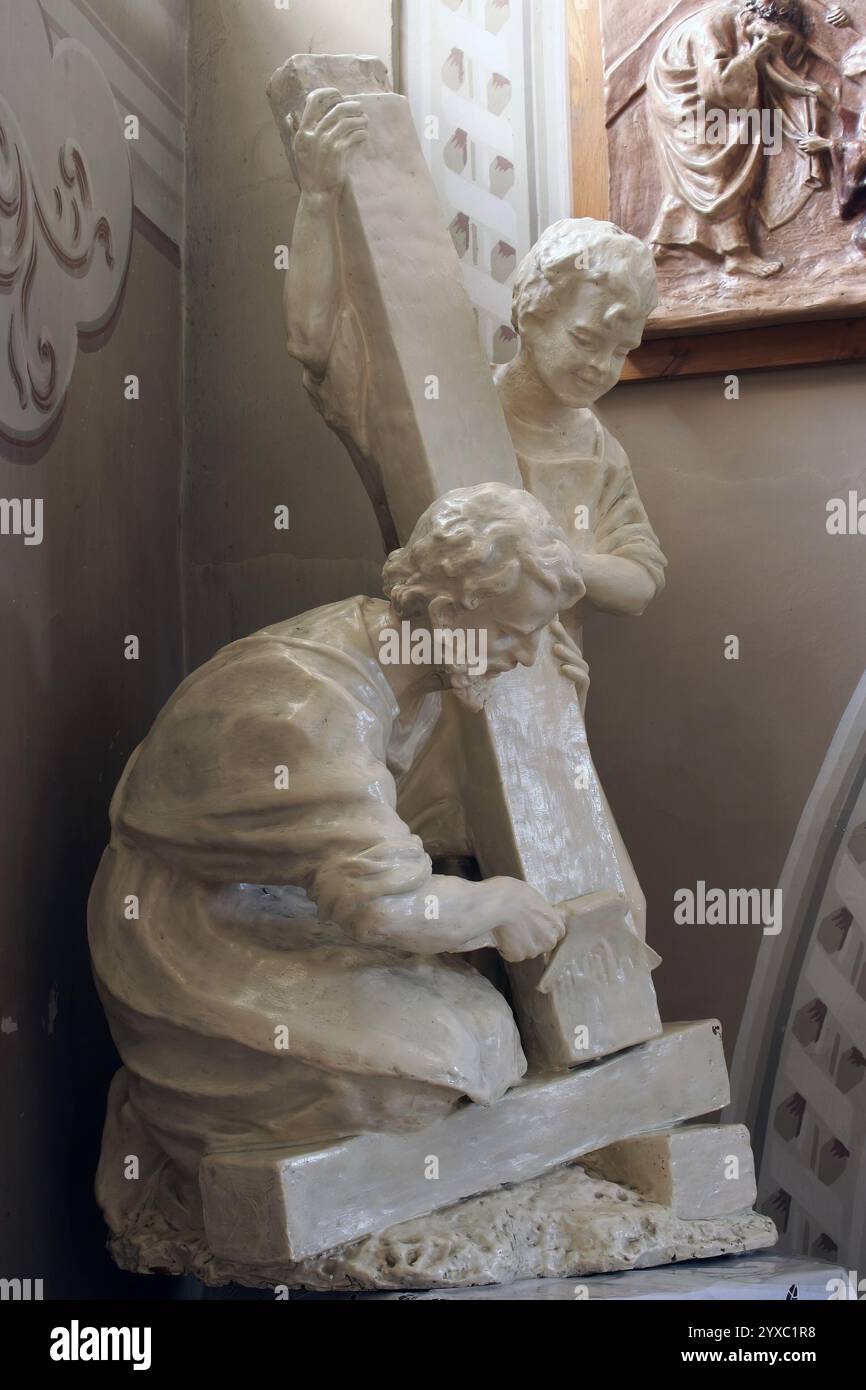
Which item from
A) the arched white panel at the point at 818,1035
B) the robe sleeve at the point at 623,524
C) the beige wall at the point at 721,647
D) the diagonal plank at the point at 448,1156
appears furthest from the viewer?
the beige wall at the point at 721,647

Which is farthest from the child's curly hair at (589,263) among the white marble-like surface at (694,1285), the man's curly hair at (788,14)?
the white marble-like surface at (694,1285)

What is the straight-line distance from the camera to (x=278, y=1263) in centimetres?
206

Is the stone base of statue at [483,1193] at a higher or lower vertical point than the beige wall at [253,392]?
lower

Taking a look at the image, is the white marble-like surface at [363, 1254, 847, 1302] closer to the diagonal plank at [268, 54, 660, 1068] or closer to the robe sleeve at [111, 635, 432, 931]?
the diagonal plank at [268, 54, 660, 1068]

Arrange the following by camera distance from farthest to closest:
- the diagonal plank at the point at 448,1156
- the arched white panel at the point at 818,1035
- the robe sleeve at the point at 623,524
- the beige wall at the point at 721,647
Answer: the beige wall at the point at 721,647 < the arched white panel at the point at 818,1035 < the robe sleeve at the point at 623,524 < the diagonal plank at the point at 448,1156

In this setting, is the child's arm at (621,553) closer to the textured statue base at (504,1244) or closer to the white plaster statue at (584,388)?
the white plaster statue at (584,388)

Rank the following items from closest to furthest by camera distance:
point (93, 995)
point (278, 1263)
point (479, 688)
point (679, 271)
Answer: point (278, 1263)
point (479, 688)
point (93, 995)
point (679, 271)

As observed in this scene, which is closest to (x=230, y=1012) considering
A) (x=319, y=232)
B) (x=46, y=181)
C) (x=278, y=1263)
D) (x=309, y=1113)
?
(x=309, y=1113)

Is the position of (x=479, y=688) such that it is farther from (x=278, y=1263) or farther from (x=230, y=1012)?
(x=278, y=1263)

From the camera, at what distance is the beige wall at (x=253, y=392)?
351 cm

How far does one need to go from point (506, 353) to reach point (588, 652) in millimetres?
724

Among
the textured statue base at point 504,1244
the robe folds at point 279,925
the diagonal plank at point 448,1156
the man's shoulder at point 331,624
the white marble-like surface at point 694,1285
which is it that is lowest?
the white marble-like surface at point 694,1285

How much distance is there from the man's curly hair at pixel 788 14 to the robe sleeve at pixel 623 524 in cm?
117

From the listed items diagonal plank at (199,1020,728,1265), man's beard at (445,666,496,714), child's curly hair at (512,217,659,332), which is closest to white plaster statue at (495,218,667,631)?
child's curly hair at (512,217,659,332)
